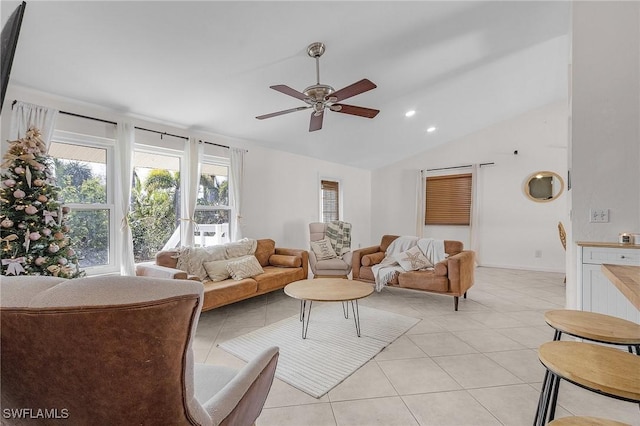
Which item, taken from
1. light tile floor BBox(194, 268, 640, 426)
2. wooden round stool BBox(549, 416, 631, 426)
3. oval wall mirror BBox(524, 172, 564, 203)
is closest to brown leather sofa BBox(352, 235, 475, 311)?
light tile floor BBox(194, 268, 640, 426)

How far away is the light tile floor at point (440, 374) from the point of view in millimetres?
1707

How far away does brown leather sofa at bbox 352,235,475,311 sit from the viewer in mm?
3480

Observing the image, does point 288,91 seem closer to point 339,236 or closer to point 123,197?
point 123,197

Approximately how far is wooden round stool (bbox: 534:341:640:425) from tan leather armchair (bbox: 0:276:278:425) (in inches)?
48.1

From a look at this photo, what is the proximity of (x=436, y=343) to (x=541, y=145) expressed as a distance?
5172mm

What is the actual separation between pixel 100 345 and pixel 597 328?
1.85 meters

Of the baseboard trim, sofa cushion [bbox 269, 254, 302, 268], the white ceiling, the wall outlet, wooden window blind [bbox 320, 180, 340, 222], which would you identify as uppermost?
the white ceiling

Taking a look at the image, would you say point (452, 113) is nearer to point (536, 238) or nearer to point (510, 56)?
point (510, 56)

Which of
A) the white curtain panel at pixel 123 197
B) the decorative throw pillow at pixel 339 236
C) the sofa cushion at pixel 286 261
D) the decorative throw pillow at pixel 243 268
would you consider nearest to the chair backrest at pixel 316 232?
the decorative throw pillow at pixel 339 236

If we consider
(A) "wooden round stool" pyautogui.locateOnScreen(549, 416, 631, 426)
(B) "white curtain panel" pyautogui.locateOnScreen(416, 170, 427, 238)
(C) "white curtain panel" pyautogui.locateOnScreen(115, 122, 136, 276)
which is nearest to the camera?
(A) "wooden round stool" pyautogui.locateOnScreen(549, 416, 631, 426)

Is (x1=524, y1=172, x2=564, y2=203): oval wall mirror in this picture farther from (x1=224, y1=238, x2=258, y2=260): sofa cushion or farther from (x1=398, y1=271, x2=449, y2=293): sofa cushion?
(x1=224, y1=238, x2=258, y2=260): sofa cushion

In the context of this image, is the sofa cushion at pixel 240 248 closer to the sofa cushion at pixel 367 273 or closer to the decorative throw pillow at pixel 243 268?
the decorative throw pillow at pixel 243 268

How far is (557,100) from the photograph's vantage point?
554 cm

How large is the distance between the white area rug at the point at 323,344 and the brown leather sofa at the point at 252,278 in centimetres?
51
